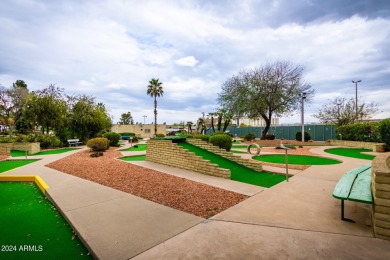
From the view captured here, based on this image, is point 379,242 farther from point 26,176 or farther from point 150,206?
point 26,176

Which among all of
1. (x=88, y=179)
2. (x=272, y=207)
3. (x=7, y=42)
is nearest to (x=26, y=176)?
(x=88, y=179)

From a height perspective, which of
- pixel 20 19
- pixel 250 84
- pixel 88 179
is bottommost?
pixel 88 179

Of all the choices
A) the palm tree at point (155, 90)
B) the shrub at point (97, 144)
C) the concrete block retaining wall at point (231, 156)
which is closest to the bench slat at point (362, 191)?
the concrete block retaining wall at point (231, 156)

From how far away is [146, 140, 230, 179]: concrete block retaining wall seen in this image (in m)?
7.91

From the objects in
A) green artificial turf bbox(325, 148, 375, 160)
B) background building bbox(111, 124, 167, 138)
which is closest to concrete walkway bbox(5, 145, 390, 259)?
green artificial turf bbox(325, 148, 375, 160)

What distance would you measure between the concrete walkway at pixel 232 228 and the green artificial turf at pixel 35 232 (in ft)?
0.59

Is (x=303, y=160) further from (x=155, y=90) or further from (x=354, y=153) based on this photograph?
(x=155, y=90)

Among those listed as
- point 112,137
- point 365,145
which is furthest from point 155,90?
point 365,145

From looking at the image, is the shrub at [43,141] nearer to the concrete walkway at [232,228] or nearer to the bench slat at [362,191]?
the concrete walkway at [232,228]

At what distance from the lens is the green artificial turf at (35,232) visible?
2.96 meters

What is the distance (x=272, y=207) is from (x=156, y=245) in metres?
2.75

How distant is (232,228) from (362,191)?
2367 millimetres

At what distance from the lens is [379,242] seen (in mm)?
3016

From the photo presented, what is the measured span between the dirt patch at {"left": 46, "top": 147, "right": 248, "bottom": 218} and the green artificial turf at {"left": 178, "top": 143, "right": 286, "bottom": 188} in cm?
173
